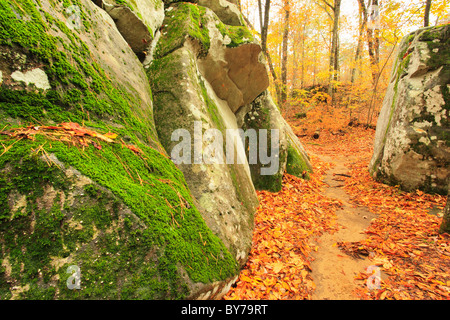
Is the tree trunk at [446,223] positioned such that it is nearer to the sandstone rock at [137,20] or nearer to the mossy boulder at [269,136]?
the mossy boulder at [269,136]

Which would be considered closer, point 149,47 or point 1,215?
point 1,215

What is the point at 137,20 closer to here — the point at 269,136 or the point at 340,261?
the point at 269,136

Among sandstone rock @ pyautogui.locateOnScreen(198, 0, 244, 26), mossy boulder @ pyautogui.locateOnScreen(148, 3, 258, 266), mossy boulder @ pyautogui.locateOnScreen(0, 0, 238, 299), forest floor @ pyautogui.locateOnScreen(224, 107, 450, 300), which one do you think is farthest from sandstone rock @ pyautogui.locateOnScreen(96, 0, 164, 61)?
forest floor @ pyautogui.locateOnScreen(224, 107, 450, 300)

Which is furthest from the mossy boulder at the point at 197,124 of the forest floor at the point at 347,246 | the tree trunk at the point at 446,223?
the tree trunk at the point at 446,223

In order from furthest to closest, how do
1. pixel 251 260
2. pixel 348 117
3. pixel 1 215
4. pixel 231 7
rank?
pixel 348 117
pixel 231 7
pixel 251 260
pixel 1 215

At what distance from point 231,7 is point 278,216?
604 cm

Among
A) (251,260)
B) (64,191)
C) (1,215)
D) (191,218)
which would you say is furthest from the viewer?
(251,260)

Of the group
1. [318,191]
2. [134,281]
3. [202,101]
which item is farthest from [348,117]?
[134,281]

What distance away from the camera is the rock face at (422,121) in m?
5.25

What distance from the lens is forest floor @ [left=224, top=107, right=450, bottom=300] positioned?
2.65 meters

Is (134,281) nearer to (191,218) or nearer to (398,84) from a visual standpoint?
(191,218)

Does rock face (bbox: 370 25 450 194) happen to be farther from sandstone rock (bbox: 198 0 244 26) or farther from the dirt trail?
sandstone rock (bbox: 198 0 244 26)

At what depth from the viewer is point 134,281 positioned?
1482 millimetres

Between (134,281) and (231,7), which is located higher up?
(231,7)
